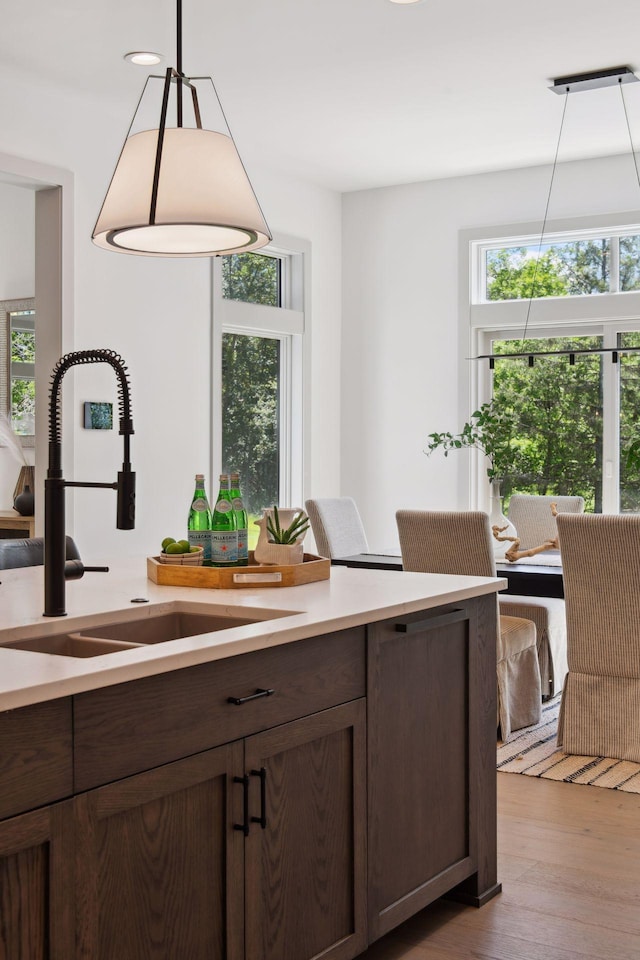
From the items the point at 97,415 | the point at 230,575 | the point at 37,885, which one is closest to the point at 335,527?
the point at 97,415

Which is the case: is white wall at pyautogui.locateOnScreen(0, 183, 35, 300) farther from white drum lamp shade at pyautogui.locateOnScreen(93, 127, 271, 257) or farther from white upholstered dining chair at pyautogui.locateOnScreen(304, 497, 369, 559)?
white drum lamp shade at pyautogui.locateOnScreen(93, 127, 271, 257)

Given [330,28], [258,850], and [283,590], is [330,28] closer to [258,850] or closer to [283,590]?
[283,590]

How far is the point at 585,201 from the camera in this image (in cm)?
655

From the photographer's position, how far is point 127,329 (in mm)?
5602

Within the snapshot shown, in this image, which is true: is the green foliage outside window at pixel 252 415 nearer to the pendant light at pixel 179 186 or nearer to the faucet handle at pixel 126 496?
the pendant light at pixel 179 186

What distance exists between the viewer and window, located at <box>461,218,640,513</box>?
6.62 m

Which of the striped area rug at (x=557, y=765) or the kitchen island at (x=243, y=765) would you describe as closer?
the kitchen island at (x=243, y=765)

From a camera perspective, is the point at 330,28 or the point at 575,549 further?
the point at 330,28

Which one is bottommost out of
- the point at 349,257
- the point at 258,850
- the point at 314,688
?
the point at 258,850

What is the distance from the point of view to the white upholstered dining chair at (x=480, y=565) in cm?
421

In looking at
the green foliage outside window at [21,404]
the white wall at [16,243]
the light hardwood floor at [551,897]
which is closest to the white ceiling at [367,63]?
the white wall at [16,243]

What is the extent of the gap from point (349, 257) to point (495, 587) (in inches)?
196

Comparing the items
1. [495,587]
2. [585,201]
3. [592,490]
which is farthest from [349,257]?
→ [495,587]

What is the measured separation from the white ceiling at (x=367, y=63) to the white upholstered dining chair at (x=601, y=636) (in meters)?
2.17
